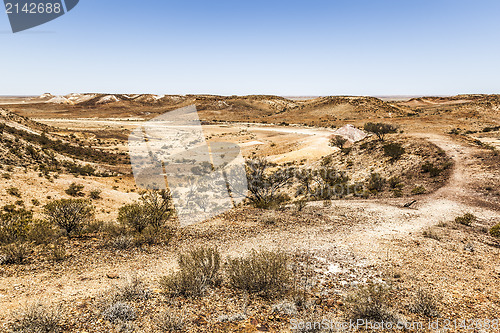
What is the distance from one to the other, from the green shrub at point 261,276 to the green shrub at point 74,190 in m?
16.0

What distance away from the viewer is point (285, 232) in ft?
33.0

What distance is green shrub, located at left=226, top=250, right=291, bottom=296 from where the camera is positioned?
5.93 meters

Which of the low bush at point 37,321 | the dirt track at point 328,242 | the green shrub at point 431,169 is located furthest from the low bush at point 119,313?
the green shrub at point 431,169

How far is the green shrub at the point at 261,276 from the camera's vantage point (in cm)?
593

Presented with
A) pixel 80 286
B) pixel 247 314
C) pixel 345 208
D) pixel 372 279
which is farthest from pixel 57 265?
pixel 345 208

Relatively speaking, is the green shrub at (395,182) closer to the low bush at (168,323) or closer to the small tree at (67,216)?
the low bush at (168,323)

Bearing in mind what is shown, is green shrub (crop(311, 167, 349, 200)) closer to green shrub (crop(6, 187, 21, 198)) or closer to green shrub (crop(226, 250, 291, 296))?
green shrub (crop(226, 250, 291, 296))

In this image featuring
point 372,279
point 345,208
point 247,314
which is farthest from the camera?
point 345,208

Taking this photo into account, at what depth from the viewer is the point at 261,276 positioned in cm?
596

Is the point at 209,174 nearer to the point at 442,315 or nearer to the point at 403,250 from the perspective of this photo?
the point at 403,250

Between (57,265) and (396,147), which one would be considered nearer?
(57,265)

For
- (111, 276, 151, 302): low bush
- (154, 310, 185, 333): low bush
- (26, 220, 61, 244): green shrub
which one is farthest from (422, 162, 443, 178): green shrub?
(26, 220, 61, 244): green shrub

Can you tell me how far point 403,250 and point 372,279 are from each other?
256cm

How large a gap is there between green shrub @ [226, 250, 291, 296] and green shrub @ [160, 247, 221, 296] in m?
0.47
